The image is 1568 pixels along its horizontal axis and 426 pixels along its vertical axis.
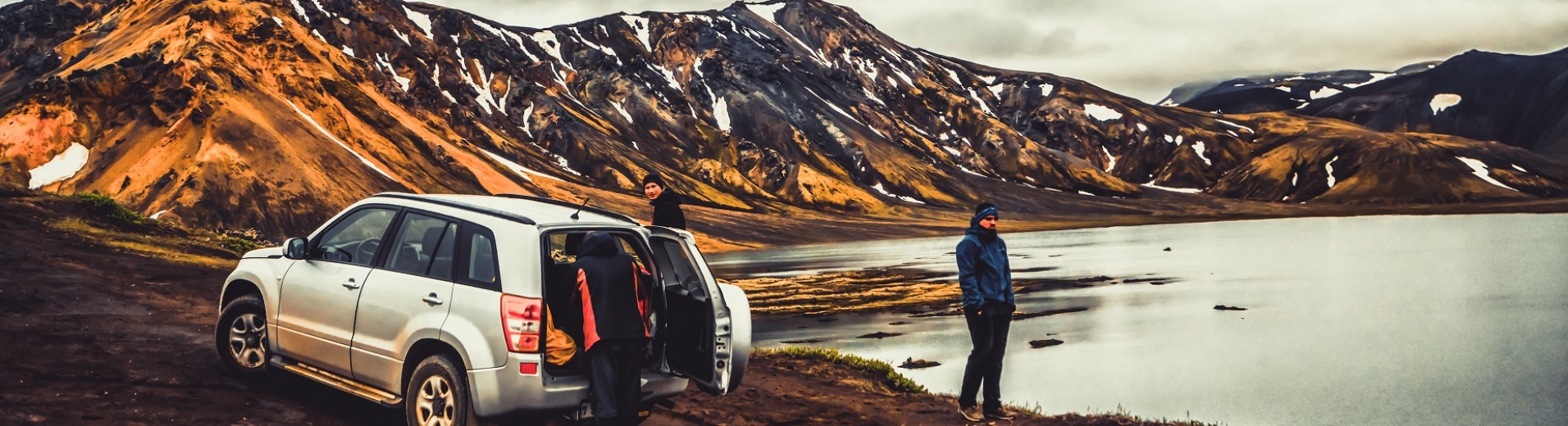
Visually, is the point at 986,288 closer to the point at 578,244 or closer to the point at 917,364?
the point at 578,244

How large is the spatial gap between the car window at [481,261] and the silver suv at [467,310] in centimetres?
1

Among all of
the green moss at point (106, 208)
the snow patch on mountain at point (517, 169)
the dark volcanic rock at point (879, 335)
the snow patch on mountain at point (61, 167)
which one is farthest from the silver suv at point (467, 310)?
the snow patch on mountain at point (517, 169)

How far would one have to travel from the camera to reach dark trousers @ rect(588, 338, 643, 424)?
833 cm

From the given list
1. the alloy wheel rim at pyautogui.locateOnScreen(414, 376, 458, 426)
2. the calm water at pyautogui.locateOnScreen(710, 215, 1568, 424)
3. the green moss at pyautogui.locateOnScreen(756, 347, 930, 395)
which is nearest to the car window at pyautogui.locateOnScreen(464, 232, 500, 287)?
the alloy wheel rim at pyautogui.locateOnScreen(414, 376, 458, 426)

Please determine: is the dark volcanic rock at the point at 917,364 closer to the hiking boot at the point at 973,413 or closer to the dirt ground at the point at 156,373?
the dirt ground at the point at 156,373

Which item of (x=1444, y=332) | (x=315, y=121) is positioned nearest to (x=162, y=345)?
(x=1444, y=332)

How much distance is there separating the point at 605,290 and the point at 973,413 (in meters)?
6.15

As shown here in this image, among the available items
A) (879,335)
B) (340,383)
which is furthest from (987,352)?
(879,335)

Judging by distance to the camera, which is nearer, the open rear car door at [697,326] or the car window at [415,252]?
the car window at [415,252]

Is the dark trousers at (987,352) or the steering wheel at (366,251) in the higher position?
the steering wheel at (366,251)

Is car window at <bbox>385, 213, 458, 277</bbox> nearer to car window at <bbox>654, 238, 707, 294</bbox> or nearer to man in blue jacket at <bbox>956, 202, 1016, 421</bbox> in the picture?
car window at <bbox>654, 238, 707, 294</bbox>

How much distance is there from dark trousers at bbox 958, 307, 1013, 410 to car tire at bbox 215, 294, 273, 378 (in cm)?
727

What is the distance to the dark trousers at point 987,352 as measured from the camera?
39.4 ft

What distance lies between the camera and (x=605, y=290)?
8180 millimetres
